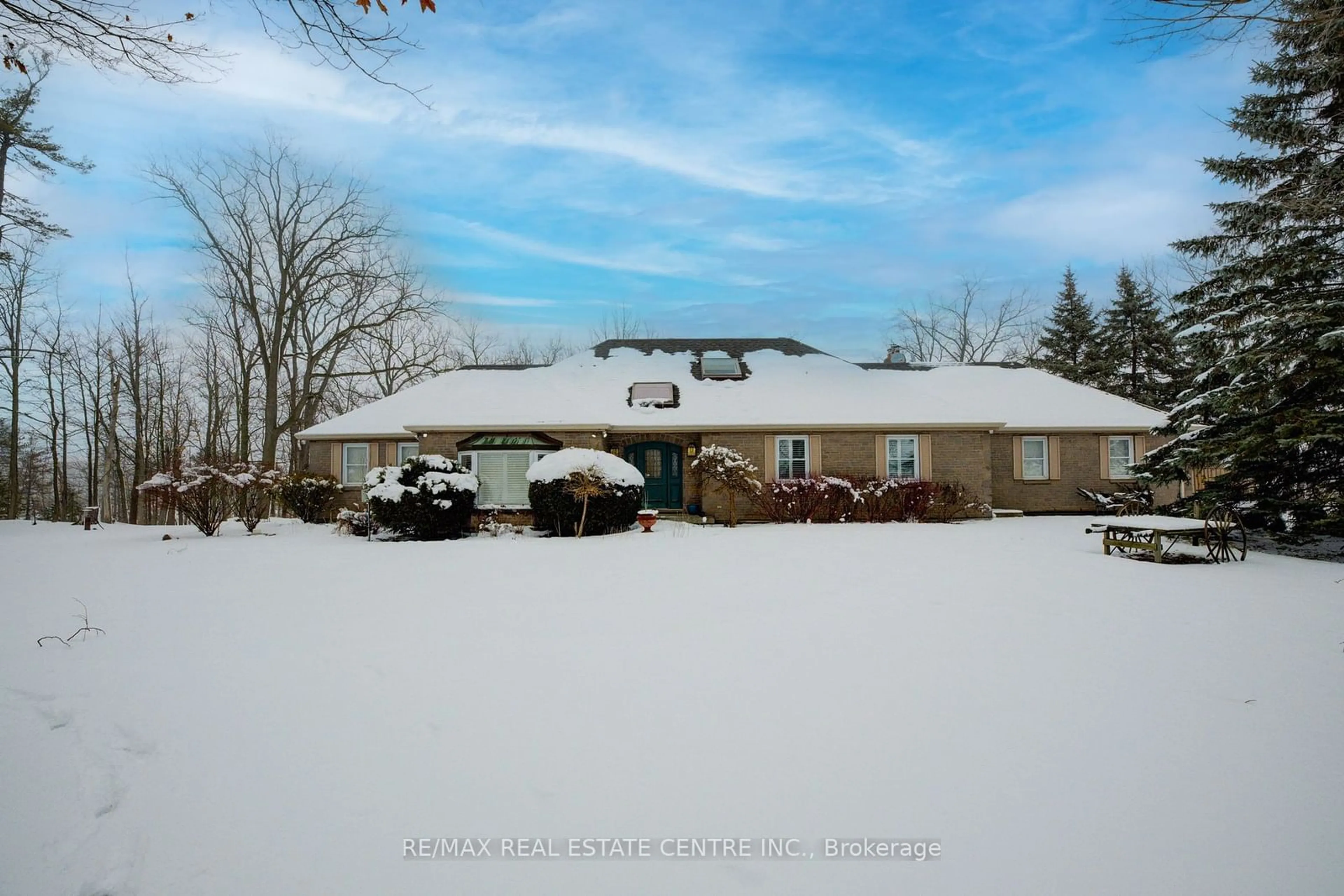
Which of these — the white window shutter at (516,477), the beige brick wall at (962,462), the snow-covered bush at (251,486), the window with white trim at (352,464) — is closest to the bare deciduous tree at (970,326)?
the beige brick wall at (962,462)

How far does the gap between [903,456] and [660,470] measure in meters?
Result: 6.79

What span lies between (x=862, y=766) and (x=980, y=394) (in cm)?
2054

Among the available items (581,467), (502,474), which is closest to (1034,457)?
(581,467)

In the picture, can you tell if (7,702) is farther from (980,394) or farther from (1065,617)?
(980,394)

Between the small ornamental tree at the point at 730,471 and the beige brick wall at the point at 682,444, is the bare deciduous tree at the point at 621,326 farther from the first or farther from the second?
the small ornamental tree at the point at 730,471

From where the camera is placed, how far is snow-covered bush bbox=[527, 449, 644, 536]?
45.0 ft

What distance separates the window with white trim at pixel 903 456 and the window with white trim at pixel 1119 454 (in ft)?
22.3

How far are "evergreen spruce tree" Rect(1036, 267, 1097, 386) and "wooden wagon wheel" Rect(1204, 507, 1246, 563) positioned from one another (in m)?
22.6

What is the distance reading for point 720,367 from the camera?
20562mm

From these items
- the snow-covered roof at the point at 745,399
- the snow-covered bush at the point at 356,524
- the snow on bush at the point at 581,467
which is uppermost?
the snow-covered roof at the point at 745,399

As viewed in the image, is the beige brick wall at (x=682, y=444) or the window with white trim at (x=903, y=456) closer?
the window with white trim at (x=903, y=456)

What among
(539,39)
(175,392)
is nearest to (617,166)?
(539,39)

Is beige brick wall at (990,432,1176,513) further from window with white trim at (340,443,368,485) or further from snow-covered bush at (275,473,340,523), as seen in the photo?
snow-covered bush at (275,473,340,523)

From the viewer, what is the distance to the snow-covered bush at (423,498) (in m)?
13.8
